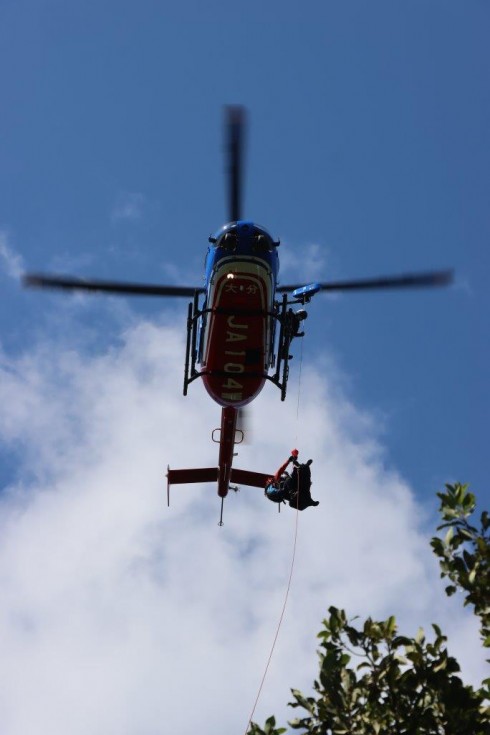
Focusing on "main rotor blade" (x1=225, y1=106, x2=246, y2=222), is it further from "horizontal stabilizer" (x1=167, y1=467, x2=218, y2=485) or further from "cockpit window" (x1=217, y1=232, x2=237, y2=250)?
"horizontal stabilizer" (x1=167, y1=467, x2=218, y2=485)

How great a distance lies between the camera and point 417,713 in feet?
21.6

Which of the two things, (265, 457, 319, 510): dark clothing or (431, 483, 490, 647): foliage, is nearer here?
(431, 483, 490, 647): foliage

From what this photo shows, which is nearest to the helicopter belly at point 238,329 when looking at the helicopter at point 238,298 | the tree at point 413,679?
the helicopter at point 238,298

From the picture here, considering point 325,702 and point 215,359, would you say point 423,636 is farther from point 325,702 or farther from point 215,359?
point 215,359

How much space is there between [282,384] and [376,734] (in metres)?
7.61

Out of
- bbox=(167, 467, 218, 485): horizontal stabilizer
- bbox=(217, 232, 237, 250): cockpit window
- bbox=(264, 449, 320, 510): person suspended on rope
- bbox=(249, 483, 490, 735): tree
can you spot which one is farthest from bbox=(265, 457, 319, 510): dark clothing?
bbox=(249, 483, 490, 735): tree

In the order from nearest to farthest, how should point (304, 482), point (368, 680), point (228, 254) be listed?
point (368, 680) → point (228, 254) → point (304, 482)

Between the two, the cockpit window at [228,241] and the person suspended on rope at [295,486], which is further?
the person suspended on rope at [295,486]

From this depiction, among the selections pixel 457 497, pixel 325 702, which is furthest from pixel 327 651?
pixel 457 497

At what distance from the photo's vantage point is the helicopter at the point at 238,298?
1281cm

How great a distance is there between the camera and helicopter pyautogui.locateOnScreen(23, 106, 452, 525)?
1281 centimetres

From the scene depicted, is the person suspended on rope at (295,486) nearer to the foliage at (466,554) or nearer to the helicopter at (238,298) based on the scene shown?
the helicopter at (238,298)

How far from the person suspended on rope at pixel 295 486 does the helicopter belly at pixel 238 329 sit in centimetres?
170

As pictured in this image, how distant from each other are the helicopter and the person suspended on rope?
1.51m
